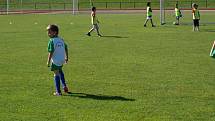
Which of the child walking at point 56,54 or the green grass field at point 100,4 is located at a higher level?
the green grass field at point 100,4

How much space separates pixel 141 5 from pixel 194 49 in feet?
206

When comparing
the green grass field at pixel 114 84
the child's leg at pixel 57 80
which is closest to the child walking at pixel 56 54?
the child's leg at pixel 57 80

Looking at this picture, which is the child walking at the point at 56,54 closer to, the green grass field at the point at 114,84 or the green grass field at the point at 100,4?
the green grass field at the point at 114,84

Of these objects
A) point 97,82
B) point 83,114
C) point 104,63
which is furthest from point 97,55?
point 83,114

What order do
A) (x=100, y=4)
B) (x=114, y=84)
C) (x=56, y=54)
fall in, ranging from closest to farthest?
1. (x=56, y=54)
2. (x=114, y=84)
3. (x=100, y=4)

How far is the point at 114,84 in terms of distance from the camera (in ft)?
45.2

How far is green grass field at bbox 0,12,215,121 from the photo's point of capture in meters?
10.4

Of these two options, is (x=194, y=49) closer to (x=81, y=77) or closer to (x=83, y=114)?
(x=81, y=77)

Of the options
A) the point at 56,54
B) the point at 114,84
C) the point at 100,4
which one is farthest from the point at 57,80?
the point at 100,4

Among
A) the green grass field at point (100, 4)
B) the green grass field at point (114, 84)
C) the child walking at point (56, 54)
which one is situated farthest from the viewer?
the green grass field at point (100, 4)

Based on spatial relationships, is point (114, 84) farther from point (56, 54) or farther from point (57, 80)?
point (56, 54)

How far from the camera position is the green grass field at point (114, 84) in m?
10.4

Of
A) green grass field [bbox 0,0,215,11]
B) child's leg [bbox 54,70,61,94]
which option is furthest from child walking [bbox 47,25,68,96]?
green grass field [bbox 0,0,215,11]

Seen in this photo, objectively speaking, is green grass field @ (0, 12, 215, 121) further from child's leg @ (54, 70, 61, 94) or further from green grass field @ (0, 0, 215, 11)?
green grass field @ (0, 0, 215, 11)
